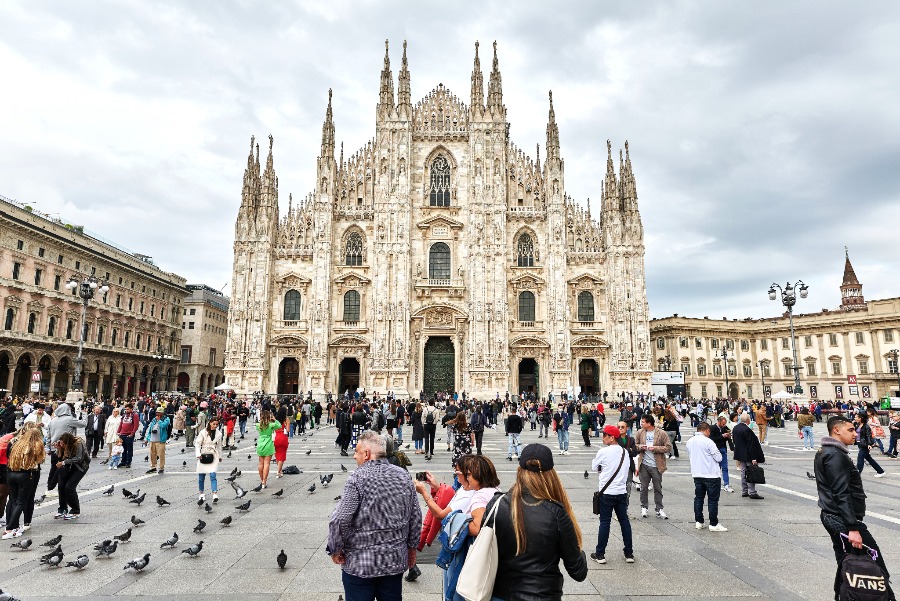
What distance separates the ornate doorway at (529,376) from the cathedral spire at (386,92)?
73.5 feet

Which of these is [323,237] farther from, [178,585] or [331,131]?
[178,585]

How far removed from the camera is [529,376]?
40.8m

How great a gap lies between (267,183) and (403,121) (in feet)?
37.7

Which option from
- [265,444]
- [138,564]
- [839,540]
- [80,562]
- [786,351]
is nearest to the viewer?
[839,540]

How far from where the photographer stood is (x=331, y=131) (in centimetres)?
4147

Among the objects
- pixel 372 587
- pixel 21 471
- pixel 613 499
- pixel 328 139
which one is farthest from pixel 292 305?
pixel 372 587

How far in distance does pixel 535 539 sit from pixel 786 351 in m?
69.7

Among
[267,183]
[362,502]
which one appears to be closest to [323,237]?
[267,183]

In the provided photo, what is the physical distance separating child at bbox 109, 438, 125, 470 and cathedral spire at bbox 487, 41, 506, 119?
1408 inches

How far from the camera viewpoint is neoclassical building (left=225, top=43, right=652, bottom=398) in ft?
129

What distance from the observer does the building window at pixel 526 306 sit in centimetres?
4109

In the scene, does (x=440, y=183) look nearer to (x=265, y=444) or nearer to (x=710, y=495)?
(x=265, y=444)

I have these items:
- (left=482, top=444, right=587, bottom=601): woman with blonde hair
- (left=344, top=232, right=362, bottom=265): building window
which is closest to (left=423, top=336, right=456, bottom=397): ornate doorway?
(left=344, top=232, right=362, bottom=265): building window

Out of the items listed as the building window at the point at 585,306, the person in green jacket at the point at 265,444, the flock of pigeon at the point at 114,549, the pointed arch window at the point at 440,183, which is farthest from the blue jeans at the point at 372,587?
the pointed arch window at the point at 440,183
